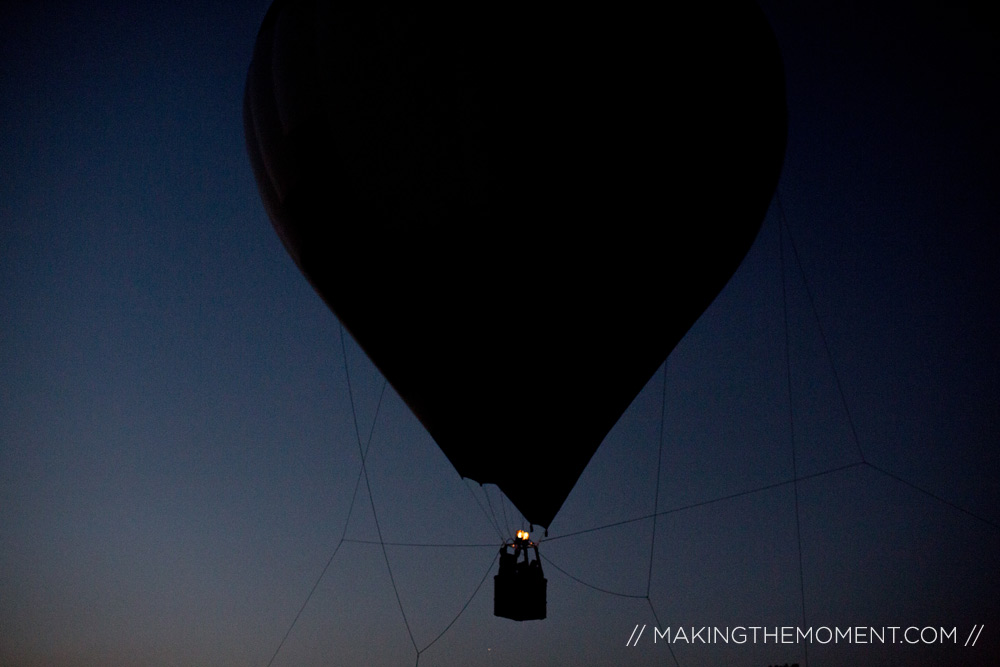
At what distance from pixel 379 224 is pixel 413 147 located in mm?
644

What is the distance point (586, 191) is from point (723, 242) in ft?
4.72

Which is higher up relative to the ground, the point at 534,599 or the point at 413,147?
the point at 413,147

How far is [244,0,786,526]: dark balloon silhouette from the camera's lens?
203 inches

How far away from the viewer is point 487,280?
17.6 ft

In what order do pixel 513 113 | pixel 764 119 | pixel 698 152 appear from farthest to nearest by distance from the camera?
pixel 764 119, pixel 698 152, pixel 513 113

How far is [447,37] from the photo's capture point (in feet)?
17.0

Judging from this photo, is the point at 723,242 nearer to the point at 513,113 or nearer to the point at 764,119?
the point at 764,119

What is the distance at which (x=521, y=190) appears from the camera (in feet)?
16.9

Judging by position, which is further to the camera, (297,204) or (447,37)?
(297,204)

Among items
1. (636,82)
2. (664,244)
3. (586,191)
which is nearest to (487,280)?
(586,191)

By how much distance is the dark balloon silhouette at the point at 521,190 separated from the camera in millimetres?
5145

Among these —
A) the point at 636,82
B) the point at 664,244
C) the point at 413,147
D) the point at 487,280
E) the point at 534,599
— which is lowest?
the point at 534,599

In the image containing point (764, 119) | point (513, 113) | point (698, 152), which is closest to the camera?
point (513, 113)

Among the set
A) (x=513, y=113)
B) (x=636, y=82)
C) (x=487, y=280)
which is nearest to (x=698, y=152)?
(x=636, y=82)
